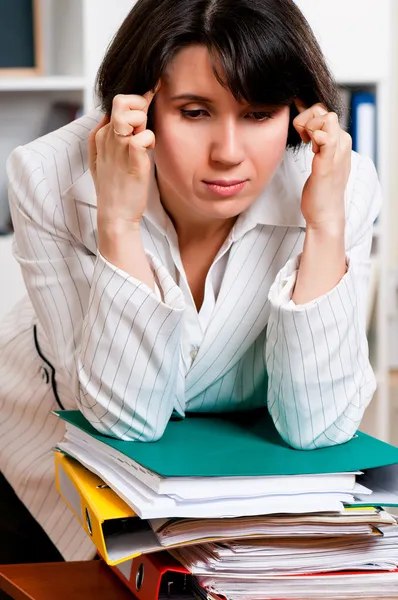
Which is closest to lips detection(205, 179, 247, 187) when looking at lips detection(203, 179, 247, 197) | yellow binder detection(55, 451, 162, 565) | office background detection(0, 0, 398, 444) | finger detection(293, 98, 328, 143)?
lips detection(203, 179, 247, 197)

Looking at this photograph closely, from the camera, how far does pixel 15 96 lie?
271 centimetres

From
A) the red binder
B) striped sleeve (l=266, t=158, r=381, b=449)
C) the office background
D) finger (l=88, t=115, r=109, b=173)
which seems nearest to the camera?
the red binder

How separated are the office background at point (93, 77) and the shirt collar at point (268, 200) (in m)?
1.28

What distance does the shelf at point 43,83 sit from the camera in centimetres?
249

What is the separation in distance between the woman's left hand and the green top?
26cm

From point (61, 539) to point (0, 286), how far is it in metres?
1.38

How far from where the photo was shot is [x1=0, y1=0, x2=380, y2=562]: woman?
100 cm

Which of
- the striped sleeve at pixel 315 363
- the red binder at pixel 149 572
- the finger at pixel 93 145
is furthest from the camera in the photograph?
the finger at pixel 93 145

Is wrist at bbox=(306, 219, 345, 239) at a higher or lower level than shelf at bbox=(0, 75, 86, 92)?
higher

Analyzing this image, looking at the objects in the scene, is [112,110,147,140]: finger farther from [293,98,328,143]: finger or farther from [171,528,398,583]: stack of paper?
[171,528,398,583]: stack of paper

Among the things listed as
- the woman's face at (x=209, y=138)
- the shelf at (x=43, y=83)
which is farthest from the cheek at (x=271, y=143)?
the shelf at (x=43, y=83)

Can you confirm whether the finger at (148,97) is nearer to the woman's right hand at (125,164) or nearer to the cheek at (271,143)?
the woman's right hand at (125,164)

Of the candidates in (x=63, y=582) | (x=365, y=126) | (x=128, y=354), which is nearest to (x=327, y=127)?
(x=128, y=354)

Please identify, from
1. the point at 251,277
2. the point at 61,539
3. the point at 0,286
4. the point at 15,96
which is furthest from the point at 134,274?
the point at 15,96
